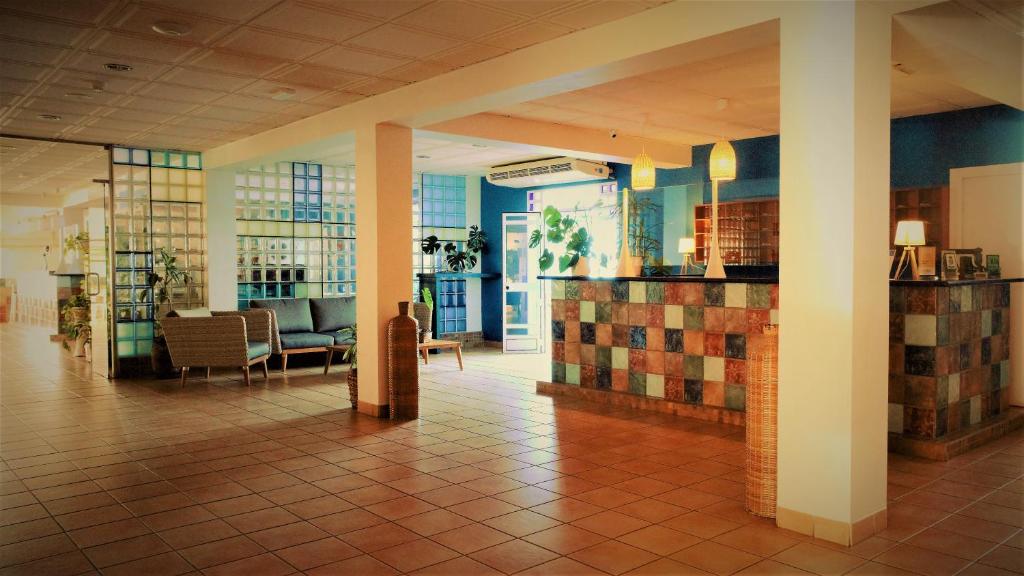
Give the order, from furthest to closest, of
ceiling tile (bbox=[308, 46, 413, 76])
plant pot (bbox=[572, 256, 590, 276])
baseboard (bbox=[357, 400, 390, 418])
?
1. plant pot (bbox=[572, 256, 590, 276])
2. baseboard (bbox=[357, 400, 390, 418])
3. ceiling tile (bbox=[308, 46, 413, 76])

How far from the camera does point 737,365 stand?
241 inches

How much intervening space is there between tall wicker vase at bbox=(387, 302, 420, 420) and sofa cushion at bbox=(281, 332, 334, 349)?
3264mm

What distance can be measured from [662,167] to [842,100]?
20.8ft

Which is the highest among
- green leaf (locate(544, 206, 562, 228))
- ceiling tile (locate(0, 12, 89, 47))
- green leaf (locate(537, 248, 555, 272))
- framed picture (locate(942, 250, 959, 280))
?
ceiling tile (locate(0, 12, 89, 47))

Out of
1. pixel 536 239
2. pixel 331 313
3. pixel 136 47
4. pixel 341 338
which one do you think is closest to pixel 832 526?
pixel 136 47

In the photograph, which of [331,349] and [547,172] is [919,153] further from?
[331,349]

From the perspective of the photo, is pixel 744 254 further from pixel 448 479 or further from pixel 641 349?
pixel 448 479

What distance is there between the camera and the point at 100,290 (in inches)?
378

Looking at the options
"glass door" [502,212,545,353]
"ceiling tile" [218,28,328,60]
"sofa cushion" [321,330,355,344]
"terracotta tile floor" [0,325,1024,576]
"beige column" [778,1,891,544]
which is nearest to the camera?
"terracotta tile floor" [0,325,1024,576]

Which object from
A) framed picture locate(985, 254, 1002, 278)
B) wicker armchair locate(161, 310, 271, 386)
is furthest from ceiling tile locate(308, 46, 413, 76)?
framed picture locate(985, 254, 1002, 278)

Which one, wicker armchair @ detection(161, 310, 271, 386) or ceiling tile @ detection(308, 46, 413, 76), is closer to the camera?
ceiling tile @ detection(308, 46, 413, 76)

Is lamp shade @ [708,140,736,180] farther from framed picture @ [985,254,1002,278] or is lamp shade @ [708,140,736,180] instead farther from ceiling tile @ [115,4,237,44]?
ceiling tile @ [115,4,237,44]

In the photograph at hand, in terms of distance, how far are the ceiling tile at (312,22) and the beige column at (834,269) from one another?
2529mm

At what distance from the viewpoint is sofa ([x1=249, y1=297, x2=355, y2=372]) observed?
932cm
